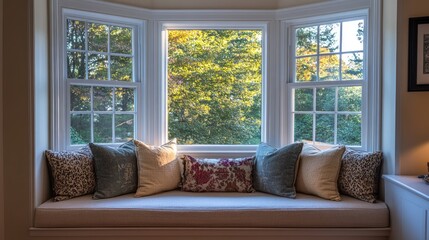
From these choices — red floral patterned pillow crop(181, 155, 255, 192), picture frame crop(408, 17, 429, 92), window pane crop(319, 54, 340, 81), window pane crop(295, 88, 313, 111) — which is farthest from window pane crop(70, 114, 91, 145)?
picture frame crop(408, 17, 429, 92)

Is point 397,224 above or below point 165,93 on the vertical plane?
below

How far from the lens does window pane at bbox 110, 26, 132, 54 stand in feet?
9.37

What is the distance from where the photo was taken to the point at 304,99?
2912 millimetres

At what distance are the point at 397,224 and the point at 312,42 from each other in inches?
65.1

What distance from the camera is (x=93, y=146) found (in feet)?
8.11

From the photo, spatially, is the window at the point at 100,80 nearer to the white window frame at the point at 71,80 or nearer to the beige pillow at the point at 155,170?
the white window frame at the point at 71,80

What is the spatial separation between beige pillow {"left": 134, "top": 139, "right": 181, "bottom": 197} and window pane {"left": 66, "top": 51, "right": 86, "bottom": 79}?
0.79 m

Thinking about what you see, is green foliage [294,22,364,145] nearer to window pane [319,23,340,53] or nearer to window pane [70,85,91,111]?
window pane [319,23,340,53]

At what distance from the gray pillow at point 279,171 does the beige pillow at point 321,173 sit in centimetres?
9

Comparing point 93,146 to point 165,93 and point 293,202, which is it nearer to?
point 165,93

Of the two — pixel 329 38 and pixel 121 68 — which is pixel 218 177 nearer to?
pixel 121 68

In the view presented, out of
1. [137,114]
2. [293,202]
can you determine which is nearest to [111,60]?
[137,114]

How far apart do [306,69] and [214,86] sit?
88 centimetres

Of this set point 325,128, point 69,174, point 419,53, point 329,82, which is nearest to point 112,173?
point 69,174
